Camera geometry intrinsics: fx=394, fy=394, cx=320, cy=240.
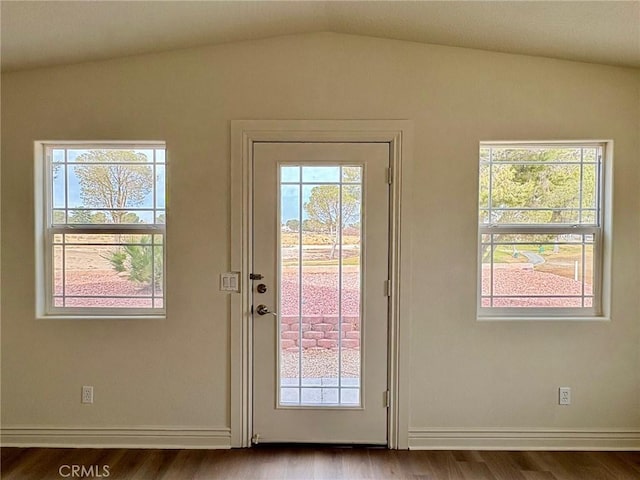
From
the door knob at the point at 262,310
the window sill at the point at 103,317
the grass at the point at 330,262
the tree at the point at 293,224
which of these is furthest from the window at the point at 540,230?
the window sill at the point at 103,317

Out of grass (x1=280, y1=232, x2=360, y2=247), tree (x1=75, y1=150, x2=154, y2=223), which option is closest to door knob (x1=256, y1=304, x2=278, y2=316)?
grass (x1=280, y1=232, x2=360, y2=247)

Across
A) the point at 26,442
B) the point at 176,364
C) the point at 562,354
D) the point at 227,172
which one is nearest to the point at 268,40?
the point at 227,172

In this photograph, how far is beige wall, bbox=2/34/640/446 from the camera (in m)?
2.43

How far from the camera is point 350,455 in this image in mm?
2389

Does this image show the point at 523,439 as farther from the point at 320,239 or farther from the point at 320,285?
the point at 320,239

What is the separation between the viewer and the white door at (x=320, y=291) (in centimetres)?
244

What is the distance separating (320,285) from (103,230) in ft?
4.75

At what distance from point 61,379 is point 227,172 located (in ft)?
5.51

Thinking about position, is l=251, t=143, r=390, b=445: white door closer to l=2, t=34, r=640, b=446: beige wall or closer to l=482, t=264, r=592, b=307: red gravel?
l=2, t=34, r=640, b=446: beige wall

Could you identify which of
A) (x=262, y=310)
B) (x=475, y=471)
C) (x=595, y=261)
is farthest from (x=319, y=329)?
(x=595, y=261)

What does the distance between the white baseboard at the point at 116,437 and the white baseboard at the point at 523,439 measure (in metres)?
1.28

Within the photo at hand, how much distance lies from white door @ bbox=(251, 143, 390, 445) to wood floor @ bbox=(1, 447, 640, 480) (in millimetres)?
156

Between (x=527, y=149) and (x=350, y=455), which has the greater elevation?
(x=527, y=149)

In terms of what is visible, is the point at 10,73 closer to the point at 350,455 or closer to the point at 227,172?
the point at 227,172
